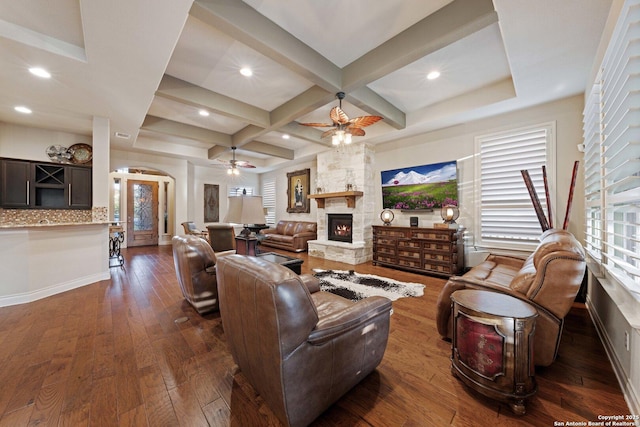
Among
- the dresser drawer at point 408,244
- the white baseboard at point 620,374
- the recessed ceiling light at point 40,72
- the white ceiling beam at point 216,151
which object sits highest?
the white ceiling beam at point 216,151

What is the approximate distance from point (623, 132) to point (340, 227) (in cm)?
489

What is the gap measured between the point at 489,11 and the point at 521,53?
0.74m

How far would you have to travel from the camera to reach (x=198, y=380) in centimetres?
172

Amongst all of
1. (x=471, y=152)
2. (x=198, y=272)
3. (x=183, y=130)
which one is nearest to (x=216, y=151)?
(x=183, y=130)

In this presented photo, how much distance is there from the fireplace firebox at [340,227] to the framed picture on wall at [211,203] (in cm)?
458

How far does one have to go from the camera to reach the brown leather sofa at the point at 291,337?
1.14 m

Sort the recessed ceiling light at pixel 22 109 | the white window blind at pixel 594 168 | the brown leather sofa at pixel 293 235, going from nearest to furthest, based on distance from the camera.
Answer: the white window blind at pixel 594 168, the recessed ceiling light at pixel 22 109, the brown leather sofa at pixel 293 235

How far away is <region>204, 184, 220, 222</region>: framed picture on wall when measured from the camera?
8.43 metres

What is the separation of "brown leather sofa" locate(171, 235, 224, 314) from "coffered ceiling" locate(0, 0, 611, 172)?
205 cm

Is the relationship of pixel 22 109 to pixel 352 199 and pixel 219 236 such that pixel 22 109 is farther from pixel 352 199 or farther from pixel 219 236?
pixel 352 199

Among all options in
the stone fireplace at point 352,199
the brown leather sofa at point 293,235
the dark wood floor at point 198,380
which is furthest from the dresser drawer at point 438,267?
the brown leather sofa at point 293,235

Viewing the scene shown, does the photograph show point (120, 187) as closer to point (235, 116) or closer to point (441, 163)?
point (235, 116)

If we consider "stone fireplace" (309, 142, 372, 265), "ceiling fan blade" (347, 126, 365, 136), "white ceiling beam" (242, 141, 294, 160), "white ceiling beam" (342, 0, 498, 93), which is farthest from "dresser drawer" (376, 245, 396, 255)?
"white ceiling beam" (242, 141, 294, 160)

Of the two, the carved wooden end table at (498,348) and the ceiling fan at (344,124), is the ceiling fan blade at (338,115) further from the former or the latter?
the carved wooden end table at (498,348)
